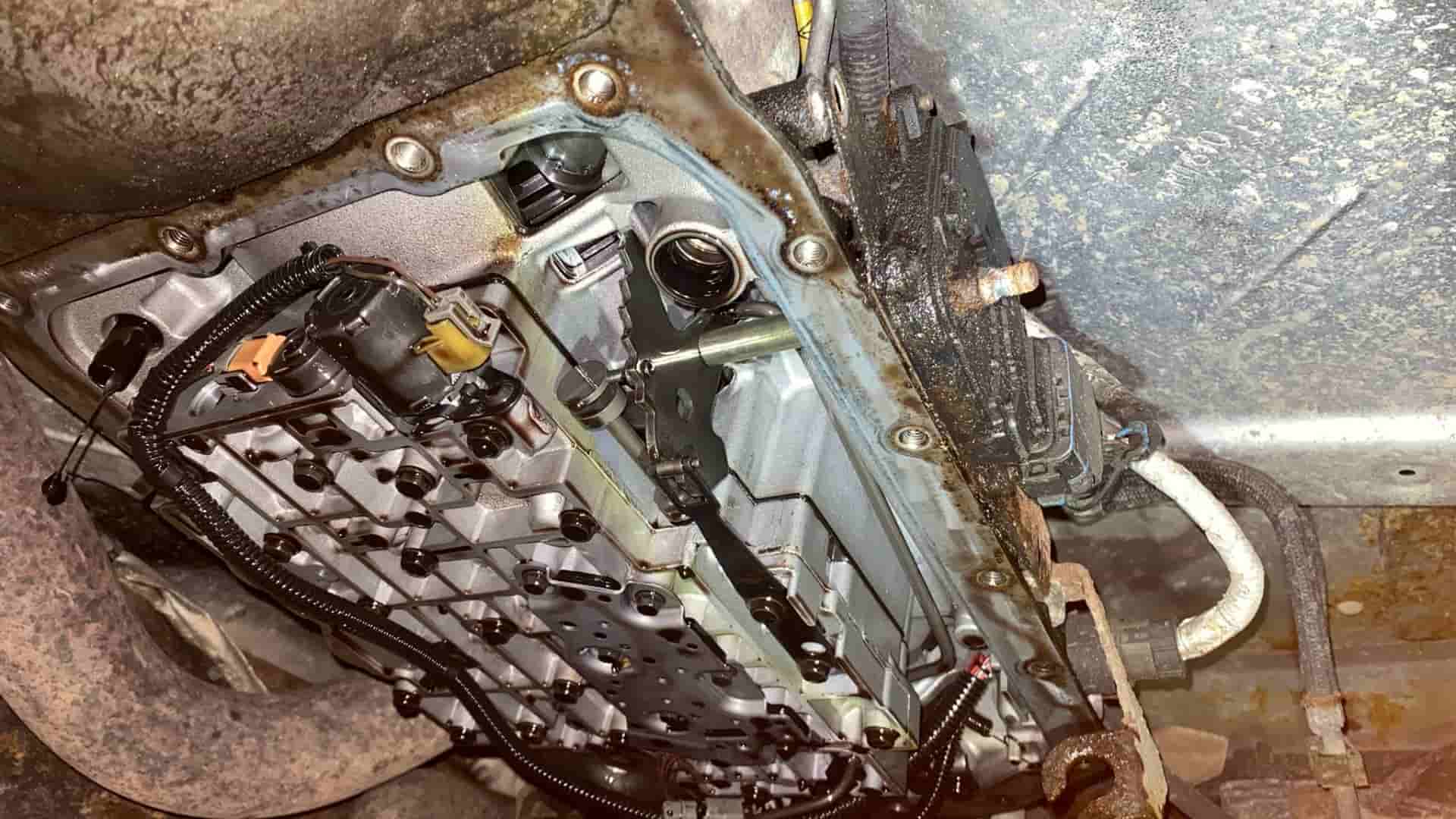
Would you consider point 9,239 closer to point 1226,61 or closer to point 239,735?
point 239,735

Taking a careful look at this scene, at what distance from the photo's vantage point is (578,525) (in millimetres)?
1350

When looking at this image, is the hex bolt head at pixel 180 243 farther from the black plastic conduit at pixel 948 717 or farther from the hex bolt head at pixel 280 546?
the black plastic conduit at pixel 948 717

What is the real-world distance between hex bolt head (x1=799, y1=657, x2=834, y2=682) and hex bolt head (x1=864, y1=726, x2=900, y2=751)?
13 centimetres

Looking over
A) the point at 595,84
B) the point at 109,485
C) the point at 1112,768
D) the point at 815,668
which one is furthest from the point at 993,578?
the point at 109,485

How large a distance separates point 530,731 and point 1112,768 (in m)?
0.82

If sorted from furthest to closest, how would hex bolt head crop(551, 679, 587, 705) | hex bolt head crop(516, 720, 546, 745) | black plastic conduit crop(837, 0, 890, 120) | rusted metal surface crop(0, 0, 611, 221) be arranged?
hex bolt head crop(516, 720, 546, 745)
hex bolt head crop(551, 679, 587, 705)
black plastic conduit crop(837, 0, 890, 120)
rusted metal surface crop(0, 0, 611, 221)

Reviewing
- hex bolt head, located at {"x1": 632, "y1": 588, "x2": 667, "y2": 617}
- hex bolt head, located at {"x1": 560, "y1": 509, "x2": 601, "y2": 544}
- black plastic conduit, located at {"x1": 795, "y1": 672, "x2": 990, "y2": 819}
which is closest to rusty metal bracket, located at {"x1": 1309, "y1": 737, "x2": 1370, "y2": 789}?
black plastic conduit, located at {"x1": 795, "y1": 672, "x2": 990, "y2": 819}

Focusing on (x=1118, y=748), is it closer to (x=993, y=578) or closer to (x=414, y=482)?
(x=993, y=578)

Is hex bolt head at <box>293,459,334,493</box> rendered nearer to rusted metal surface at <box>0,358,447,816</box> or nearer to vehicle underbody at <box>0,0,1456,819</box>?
vehicle underbody at <box>0,0,1456,819</box>

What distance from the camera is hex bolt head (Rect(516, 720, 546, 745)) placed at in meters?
1.83

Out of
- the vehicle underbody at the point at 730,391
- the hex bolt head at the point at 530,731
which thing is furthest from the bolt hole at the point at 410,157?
the hex bolt head at the point at 530,731

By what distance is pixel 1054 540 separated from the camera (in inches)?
80.9

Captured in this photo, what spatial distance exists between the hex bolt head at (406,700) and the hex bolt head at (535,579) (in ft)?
1.61

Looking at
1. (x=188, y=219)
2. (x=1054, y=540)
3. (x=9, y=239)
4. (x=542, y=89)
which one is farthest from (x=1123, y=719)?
(x=9, y=239)
